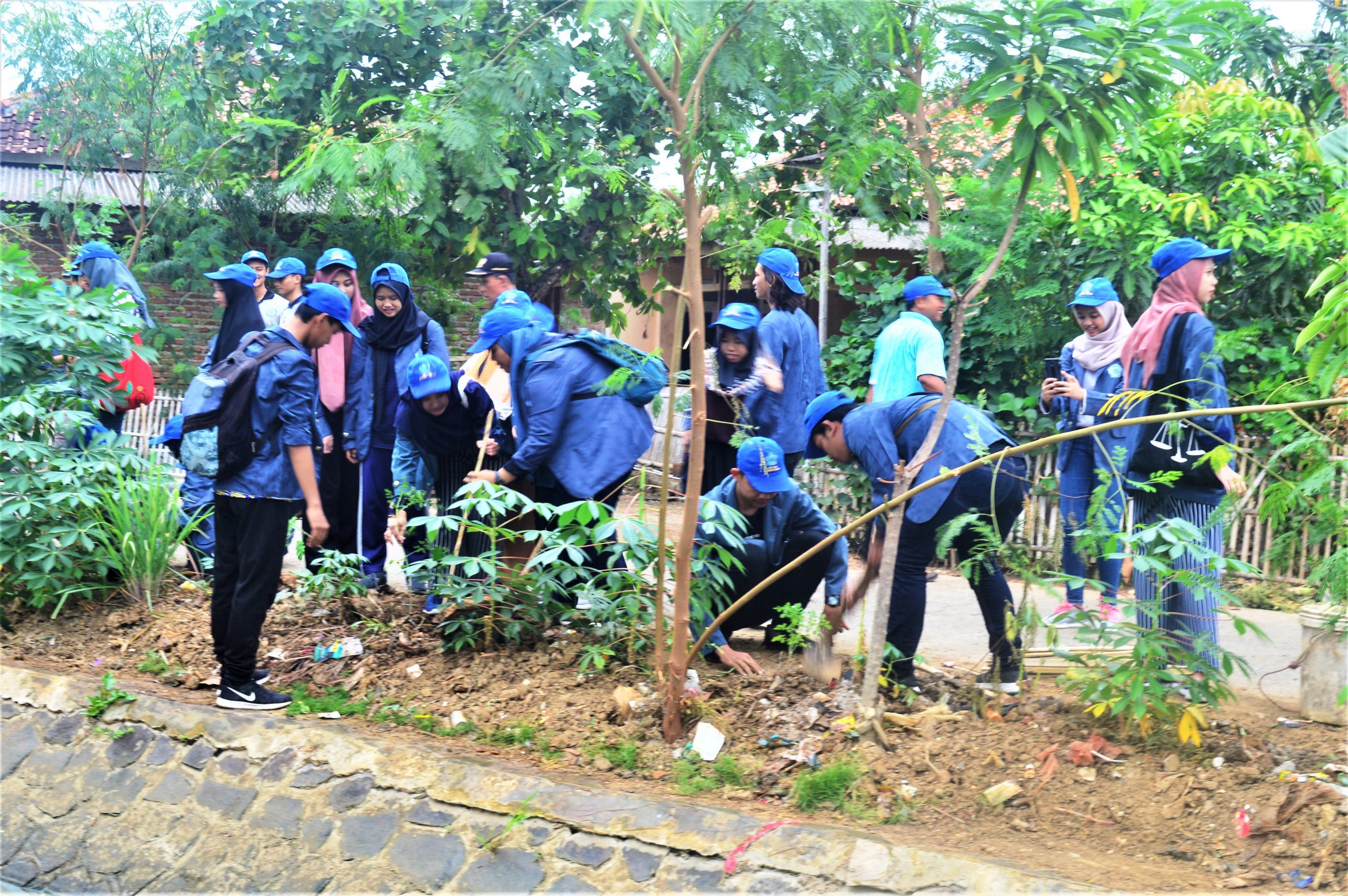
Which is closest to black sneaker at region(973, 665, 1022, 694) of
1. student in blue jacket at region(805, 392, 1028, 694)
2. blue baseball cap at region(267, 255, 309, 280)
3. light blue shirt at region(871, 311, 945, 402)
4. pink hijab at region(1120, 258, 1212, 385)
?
student in blue jacket at region(805, 392, 1028, 694)

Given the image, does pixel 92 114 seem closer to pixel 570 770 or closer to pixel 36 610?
pixel 36 610

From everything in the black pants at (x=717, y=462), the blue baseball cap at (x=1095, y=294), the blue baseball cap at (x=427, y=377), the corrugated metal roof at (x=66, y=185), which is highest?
the corrugated metal roof at (x=66, y=185)

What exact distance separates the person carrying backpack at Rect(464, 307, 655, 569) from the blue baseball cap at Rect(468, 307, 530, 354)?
11cm

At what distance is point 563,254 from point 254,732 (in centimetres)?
711

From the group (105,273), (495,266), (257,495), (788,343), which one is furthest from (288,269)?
(788,343)

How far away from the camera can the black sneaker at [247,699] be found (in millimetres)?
4688

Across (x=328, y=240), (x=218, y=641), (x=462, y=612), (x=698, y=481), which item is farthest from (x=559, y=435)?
(x=328, y=240)

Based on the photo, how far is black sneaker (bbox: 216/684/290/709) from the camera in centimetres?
469

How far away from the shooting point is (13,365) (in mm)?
5844

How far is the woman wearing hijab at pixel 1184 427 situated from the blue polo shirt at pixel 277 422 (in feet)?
10.7

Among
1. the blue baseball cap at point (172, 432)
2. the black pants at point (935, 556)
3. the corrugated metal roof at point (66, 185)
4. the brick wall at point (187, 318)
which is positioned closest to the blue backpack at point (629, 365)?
the black pants at point (935, 556)

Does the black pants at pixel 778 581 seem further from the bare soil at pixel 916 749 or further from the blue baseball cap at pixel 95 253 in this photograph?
the blue baseball cap at pixel 95 253

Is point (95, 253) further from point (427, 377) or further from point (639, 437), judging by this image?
point (639, 437)

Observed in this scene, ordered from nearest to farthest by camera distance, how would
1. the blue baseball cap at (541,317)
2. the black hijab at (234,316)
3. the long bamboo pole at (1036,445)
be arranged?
the long bamboo pole at (1036,445) → the blue baseball cap at (541,317) → the black hijab at (234,316)
